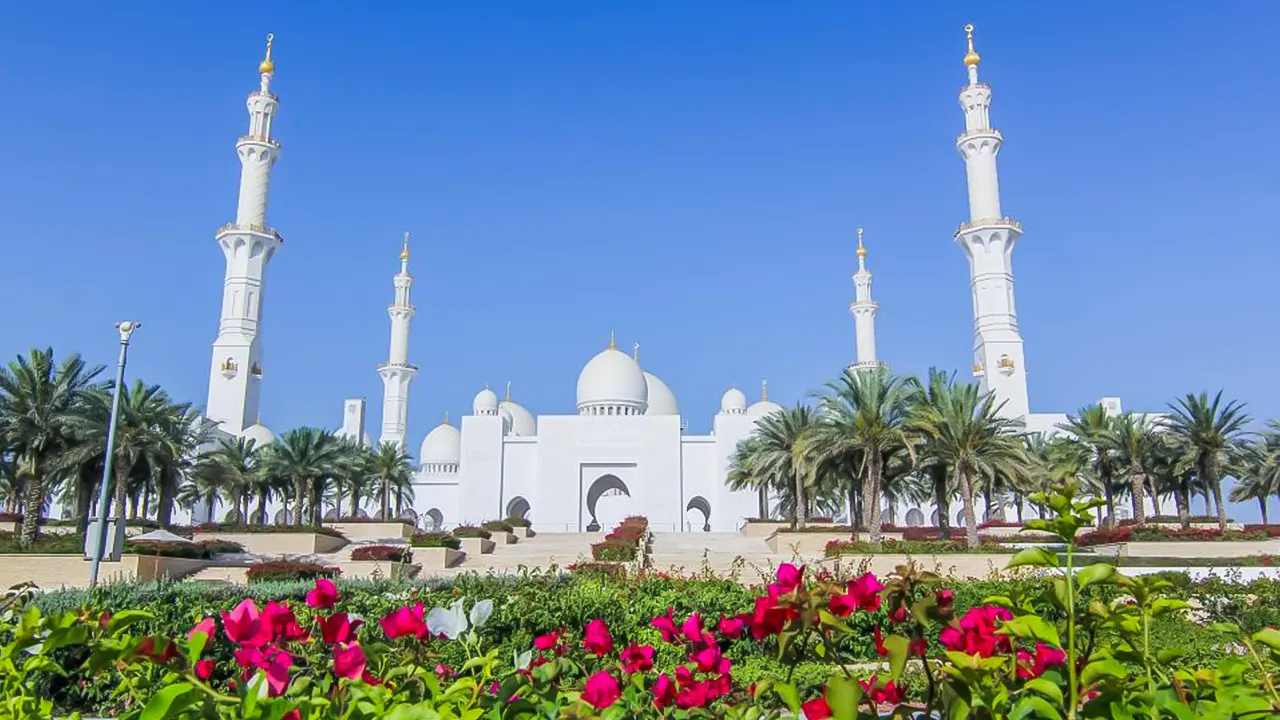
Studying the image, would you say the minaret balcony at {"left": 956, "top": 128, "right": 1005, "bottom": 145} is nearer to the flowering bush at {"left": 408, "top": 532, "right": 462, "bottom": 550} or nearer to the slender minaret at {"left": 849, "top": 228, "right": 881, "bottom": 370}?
the slender minaret at {"left": 849, "top": 228, "right": 881, "bottom": 370}

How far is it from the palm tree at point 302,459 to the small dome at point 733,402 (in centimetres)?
2643

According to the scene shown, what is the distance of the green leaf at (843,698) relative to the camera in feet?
5.96

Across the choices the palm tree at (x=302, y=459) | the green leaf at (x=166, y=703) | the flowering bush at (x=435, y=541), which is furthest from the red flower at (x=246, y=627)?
the palm tree at (x=302, y=459)

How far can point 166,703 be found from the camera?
1762mm

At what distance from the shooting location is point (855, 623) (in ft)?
30.4

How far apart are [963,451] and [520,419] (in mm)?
37441

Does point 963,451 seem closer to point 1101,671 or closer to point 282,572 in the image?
point 282,572

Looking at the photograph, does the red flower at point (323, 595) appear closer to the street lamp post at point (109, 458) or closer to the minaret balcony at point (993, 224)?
the street lamp post at point (109, 458)

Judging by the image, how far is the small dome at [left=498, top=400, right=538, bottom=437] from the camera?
5631cm

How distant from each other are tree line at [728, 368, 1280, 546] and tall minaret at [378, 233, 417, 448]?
1995cm

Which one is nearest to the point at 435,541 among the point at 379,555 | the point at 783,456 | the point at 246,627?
the point at 379,555

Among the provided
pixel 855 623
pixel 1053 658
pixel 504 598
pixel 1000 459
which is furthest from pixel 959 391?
pixel 1053 658

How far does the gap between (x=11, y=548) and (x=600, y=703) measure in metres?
21.5

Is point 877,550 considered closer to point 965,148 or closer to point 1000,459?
point 1000,459
